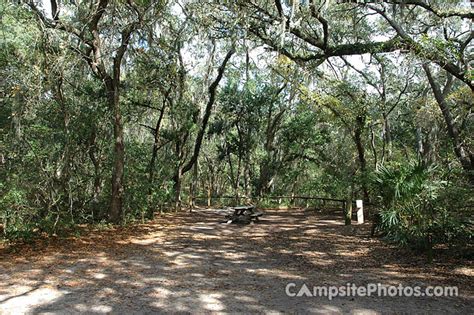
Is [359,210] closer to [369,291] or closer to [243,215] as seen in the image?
[243,215]

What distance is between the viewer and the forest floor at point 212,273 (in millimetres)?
4031

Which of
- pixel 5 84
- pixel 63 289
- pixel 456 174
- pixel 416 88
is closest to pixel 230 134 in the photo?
pixel 416 88

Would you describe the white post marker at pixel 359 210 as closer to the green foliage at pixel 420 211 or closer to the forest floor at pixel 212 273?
the forest floor at pixel 212 273

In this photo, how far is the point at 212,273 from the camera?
561cm

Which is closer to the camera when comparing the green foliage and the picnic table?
the green foliage

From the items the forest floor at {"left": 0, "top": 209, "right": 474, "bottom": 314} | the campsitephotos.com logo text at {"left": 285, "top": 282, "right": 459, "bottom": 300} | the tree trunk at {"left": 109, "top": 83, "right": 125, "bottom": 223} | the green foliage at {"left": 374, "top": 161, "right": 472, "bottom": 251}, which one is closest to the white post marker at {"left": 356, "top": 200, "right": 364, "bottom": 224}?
the forest floor at {"left": 0, "top": 209, "right": 474, "bottom": 314}

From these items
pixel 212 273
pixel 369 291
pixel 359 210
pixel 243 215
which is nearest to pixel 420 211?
A: pixel 369 291

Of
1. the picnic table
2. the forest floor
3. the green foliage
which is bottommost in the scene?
the forest floor

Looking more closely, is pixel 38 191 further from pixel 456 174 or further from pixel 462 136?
pixel 462 136

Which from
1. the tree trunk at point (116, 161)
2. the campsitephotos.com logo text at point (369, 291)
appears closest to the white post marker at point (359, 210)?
the campsitephotos.com logo text at point (369, 291)

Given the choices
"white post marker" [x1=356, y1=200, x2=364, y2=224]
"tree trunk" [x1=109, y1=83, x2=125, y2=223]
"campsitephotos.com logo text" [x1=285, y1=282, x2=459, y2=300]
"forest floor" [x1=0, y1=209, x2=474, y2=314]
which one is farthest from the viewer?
"white post marker" [x1=356, y1=200, x2=364, y2=224]

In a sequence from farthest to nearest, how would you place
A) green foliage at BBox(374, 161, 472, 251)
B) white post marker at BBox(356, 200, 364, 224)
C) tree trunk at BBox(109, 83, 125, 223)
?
1. white post marker at BBox(356, 200, 364, 224)
2. tree trunk at BBox(109, 83, 125, 223)
3. green foliage at BBox(374, 161, 472, 251)

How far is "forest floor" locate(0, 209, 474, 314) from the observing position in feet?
13.2

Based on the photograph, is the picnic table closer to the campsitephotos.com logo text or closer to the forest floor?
the forest floor
